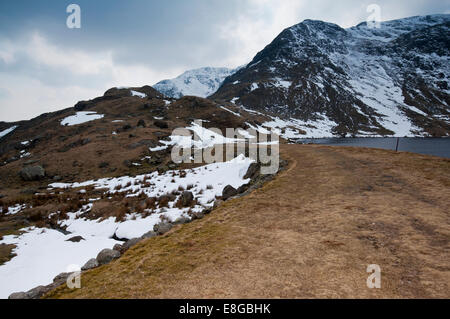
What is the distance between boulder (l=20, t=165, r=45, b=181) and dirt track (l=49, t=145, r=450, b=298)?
3434cm

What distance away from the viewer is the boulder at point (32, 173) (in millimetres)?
29547

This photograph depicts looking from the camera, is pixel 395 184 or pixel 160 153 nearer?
pixel 395 184

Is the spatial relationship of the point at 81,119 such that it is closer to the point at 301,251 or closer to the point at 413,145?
the point at 301,251

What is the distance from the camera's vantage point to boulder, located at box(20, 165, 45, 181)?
2955 centimetres

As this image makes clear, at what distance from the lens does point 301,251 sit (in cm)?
452

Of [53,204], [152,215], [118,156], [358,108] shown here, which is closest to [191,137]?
[118,156]

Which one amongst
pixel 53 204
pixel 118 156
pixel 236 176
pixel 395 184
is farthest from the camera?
pixel 118 156

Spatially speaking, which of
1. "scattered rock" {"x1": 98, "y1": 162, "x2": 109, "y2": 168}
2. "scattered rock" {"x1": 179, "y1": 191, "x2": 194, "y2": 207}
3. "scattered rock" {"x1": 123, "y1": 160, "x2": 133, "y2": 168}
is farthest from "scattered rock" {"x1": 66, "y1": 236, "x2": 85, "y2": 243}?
"scattered rock" {"x1": 98, "y1": 162, "x2": 109, "y2": 168}

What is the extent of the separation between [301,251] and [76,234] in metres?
12.9

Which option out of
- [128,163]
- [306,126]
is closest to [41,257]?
[128,163]

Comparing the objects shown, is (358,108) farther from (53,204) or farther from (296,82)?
(53,204)
